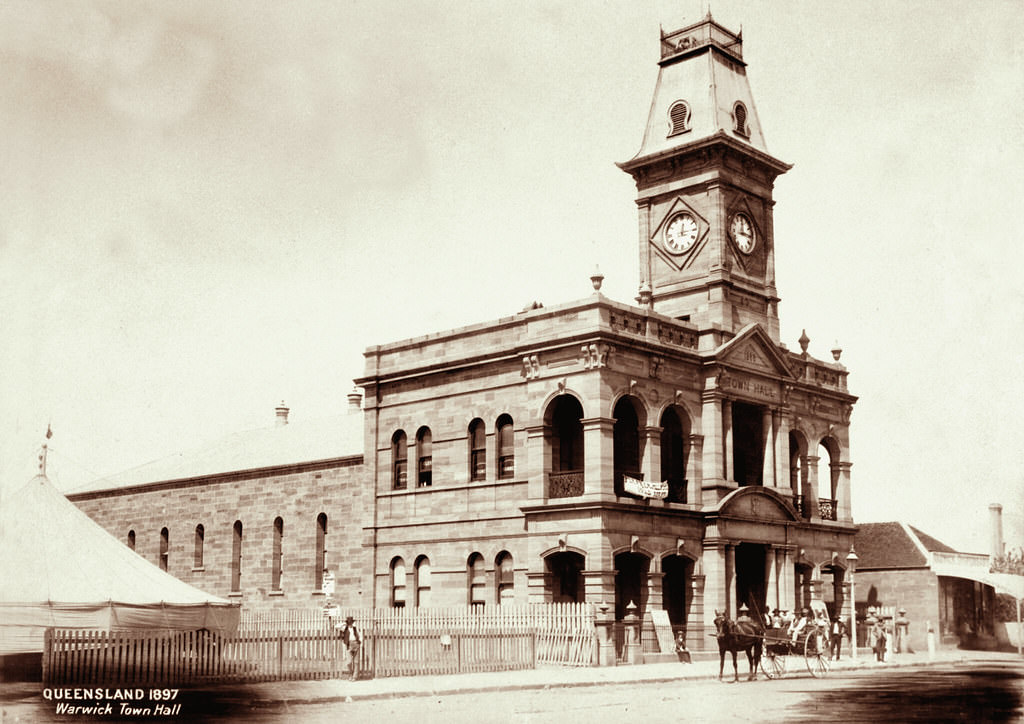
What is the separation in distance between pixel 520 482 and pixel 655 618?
5.31 m

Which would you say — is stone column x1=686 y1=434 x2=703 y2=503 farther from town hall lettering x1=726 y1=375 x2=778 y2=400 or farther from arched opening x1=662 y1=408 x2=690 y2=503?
town hall lettering x1=726 y1=375 x2=778 y2=400

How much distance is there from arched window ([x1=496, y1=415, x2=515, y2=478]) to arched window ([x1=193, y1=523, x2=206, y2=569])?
648 inches

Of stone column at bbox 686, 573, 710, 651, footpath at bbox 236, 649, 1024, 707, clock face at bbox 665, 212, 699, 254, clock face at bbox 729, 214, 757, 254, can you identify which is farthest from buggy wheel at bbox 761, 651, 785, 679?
clock face at bbox 729, 214, 757, 254

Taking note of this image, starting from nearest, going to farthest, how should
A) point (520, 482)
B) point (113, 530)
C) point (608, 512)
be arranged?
point (608, 512), point (520, 482), point (113, 530)

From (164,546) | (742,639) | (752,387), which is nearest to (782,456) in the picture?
(752,387)

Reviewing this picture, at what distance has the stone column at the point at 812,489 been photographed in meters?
42.2

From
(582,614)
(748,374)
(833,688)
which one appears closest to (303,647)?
(582,614)

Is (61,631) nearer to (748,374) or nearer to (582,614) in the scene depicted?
(582,614)

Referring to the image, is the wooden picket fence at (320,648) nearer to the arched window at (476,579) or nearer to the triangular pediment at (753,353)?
the arched window at (476,579)

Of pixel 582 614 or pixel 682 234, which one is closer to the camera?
pixel 582 614

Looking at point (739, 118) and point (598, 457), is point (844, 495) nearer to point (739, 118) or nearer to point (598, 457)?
point (739, 118)

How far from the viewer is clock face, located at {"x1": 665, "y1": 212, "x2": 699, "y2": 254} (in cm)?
4103

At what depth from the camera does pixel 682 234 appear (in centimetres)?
4134

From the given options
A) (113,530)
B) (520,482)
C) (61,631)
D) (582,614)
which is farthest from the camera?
(113,530)
